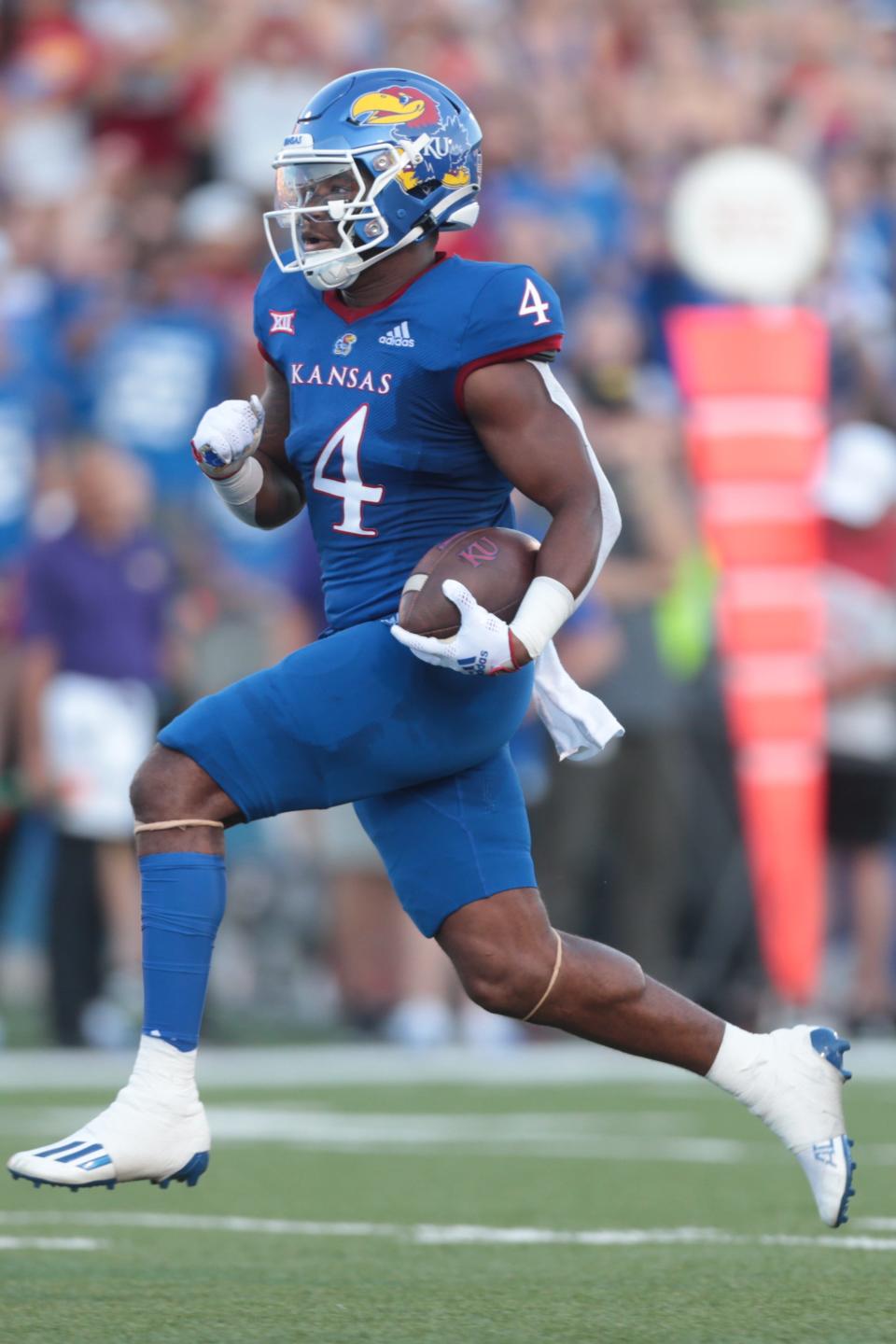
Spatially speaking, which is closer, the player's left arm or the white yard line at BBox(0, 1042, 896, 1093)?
the player's left arm

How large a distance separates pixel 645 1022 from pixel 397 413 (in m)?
1.09

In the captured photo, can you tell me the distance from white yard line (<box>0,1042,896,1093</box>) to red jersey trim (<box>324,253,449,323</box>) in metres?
3.99

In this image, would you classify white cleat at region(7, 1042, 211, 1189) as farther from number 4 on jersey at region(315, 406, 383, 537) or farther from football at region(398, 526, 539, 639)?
number 4 on jersey at region(315, 406, 383, 537)

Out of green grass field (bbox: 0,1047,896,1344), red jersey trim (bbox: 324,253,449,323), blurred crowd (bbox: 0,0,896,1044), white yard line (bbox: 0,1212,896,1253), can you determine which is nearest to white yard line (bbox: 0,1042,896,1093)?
blurred crowd (bbox: 0,0,896,1044)

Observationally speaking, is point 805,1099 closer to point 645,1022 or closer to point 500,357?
point 645,1022

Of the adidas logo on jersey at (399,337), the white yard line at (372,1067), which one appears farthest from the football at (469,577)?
the white yard line at (372,1067)

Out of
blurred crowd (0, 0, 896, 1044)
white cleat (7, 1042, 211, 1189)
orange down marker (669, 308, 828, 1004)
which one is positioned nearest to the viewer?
white cleat (7, 1042, 211, 1189)

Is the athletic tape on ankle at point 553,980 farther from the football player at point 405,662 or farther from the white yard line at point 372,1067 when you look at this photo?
the white yard line at point 372,1067

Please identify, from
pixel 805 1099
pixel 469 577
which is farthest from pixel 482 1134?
pixel 469 577

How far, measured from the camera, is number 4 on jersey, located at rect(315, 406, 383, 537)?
4.50 metres

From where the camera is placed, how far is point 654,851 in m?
9.91

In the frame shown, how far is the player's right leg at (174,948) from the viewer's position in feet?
14.2

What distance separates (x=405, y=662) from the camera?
175 inches

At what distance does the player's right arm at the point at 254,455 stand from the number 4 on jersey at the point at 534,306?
1.71 feet
